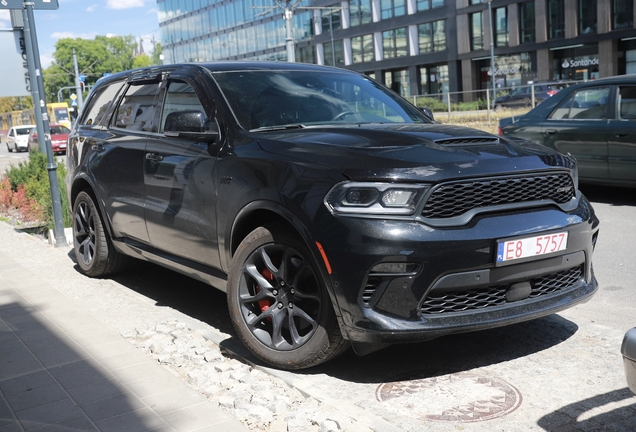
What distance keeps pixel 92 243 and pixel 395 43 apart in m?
57.5

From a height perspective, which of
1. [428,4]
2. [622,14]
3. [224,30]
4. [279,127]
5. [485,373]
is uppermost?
[224,30]

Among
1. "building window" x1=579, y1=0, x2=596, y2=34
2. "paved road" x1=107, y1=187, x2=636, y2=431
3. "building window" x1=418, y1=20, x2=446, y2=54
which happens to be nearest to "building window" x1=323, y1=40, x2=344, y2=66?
"building window" x1=418, y1=20, x2=446, y2=54

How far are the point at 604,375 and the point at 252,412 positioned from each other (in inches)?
73.2

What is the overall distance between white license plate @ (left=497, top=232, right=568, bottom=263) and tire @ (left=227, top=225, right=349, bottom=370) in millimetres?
931

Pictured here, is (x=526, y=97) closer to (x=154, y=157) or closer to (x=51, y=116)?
(x=154, y=157)

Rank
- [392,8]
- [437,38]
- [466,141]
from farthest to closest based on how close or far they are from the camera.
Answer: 1. [392,8]
2. [437,38]
3. [466,141]

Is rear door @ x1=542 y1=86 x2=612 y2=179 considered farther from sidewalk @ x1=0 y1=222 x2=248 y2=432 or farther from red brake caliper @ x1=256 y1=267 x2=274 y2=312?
sidewalk @ x1=0 y1=222 x2=248 y2=432

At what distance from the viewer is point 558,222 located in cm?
407

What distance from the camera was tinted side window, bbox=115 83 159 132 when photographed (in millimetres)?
5871

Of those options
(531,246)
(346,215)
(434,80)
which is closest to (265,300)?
(346,215)

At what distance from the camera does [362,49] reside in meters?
65.5

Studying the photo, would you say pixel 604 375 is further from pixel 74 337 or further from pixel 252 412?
pixel 74 337

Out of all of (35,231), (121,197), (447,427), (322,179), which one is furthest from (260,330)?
(35,231)

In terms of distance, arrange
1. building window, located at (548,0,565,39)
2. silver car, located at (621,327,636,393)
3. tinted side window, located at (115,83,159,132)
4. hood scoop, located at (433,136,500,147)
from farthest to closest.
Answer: building window, located at (548,0,565,39), tinted side window, located at (115,83,159,132), hood scoop, located at (433,136,500,147), silver car, located at (621,327,636,393)
